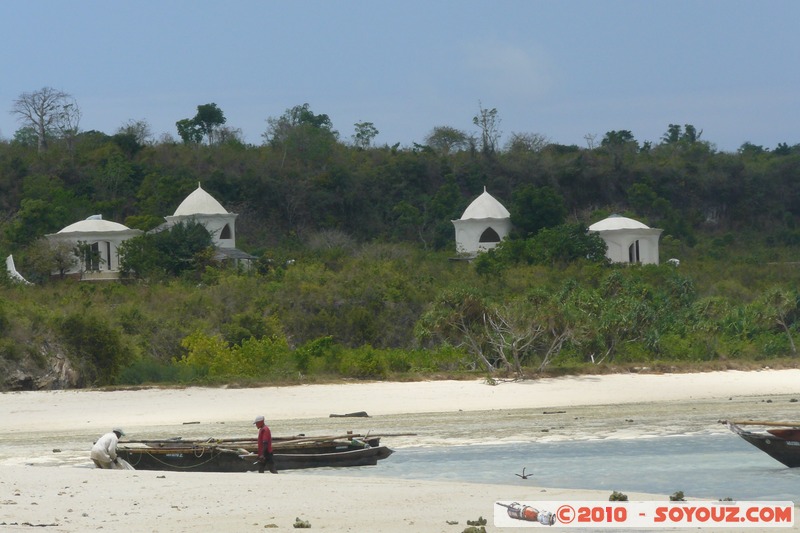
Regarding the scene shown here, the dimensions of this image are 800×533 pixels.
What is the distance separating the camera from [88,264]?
48.9 metres

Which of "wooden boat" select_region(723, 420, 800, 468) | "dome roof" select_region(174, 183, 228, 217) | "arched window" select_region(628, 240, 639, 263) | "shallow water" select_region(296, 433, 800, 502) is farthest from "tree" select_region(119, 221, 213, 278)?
"wooden boat" select_region(723, 420, 800, 468)

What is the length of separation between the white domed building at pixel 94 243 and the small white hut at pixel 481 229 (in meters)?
14.9

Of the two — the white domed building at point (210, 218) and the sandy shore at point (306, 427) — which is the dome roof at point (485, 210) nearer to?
the white domed building at point (210, 218)

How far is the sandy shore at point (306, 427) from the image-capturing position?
43.6 ft

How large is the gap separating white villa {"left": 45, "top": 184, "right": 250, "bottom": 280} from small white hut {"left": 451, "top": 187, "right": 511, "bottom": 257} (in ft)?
34.8

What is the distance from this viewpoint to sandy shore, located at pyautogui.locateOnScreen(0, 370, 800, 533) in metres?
13.3

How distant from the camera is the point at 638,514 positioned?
13.3m

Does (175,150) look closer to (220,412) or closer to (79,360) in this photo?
(79,360)

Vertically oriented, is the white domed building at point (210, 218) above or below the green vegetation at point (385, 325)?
above

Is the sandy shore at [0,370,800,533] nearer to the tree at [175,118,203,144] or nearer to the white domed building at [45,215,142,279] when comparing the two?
the white domed building at [45,215,142,279]

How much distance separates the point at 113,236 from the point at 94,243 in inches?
32.7

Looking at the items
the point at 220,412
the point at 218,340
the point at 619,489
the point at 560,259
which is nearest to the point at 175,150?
the point at 560,259

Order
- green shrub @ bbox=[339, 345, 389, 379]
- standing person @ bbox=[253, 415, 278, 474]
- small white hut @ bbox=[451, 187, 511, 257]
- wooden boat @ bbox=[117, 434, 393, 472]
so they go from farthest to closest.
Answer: small white hut @ bbox=[451, 187, 511, 257], green shrub @ bbox=[339, 345, 389, 379], wooden boat @ bbox=[117, 434, 393, 472], standing person @ bbox=[253, 415, 278, 474]

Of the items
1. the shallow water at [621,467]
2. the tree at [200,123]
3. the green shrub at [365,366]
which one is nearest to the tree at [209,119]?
the tree at [200,123]
